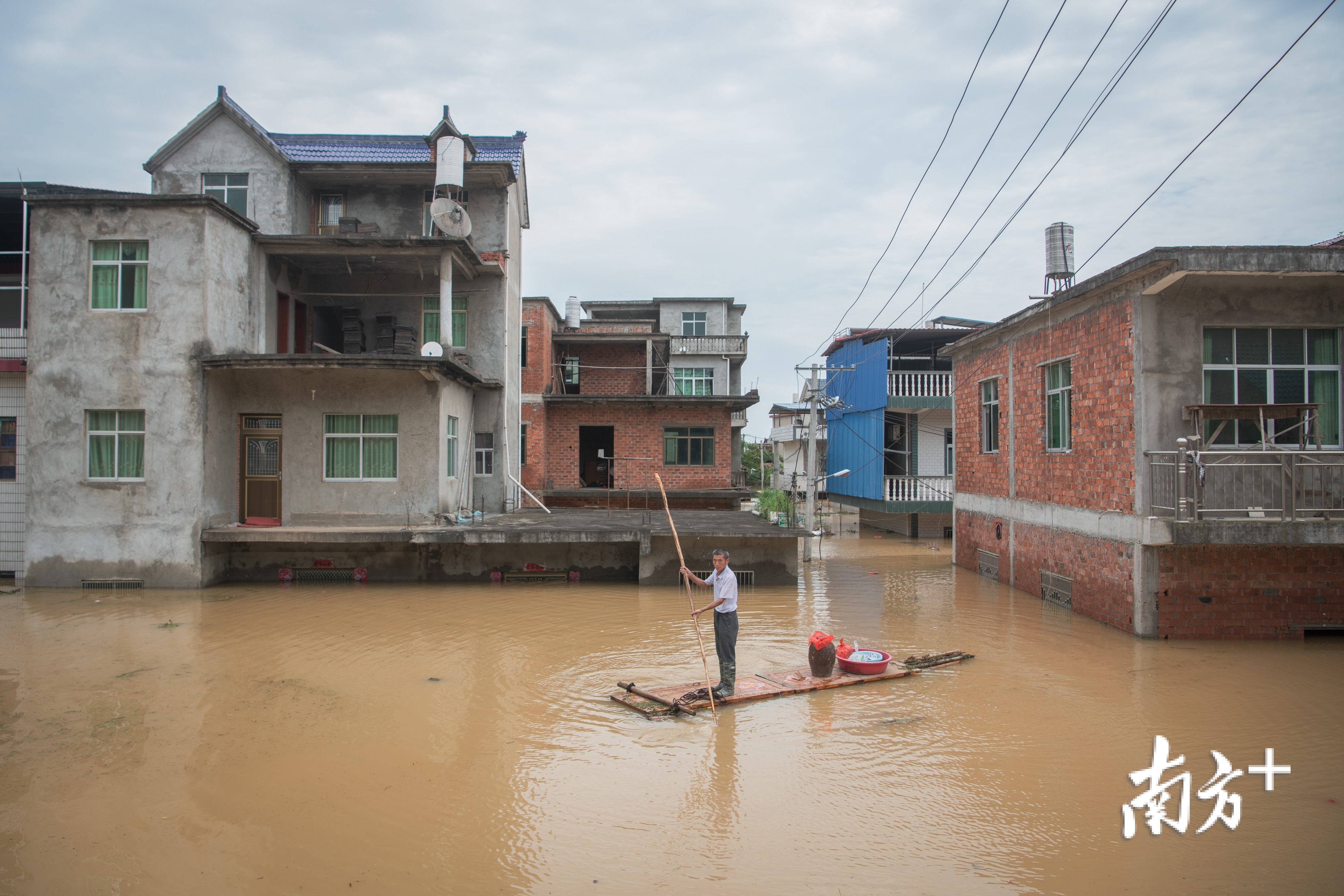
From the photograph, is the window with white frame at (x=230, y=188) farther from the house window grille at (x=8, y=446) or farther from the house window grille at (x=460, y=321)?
the house window grille at (x=8, y=446)

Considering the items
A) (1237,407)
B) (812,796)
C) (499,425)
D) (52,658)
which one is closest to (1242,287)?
(1237,407)

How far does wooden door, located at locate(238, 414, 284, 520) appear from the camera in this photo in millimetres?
15516

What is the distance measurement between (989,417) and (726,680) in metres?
11.4

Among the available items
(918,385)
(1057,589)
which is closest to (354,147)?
(918,385)

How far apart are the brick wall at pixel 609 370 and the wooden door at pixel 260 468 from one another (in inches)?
480

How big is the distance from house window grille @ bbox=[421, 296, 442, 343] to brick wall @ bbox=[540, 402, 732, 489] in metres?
5.53

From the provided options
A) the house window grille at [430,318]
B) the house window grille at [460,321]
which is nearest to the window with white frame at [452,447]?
the house window grille at [460,321]

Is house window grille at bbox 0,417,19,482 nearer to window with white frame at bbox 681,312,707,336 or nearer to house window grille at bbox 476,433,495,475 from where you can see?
house window grille at bbox 476,433,495,475

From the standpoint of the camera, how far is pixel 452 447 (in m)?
16.9

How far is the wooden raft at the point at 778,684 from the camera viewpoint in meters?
7.92

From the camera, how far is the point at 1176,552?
10625 mm

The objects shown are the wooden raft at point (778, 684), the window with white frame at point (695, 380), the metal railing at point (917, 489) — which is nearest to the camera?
the wooden raft at point (778, 684)

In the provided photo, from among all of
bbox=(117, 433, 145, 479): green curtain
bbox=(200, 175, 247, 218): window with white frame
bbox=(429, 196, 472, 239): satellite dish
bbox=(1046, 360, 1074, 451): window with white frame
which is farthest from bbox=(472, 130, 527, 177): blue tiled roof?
bbox=(1046, 360, 1074, 451): window with white frame

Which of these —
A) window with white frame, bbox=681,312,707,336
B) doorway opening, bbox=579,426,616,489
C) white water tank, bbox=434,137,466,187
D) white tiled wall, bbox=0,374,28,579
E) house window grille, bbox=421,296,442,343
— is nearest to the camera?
white tiled wall, bbox=0,374,28,579
